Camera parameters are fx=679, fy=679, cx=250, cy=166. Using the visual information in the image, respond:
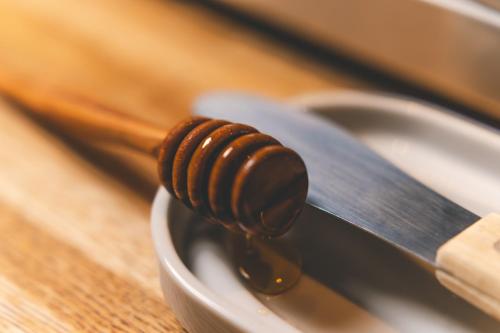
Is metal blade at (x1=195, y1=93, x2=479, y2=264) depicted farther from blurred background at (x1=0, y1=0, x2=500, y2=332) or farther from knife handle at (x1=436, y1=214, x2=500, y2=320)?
blurred background at (x1=0, y1=0, x2=500, y2=332)

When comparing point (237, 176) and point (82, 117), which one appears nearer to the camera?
point (237, 176)

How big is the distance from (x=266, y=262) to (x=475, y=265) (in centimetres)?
16

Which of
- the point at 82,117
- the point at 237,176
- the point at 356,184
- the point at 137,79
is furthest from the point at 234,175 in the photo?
the point at 137,79

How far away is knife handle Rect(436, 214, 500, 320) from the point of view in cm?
36

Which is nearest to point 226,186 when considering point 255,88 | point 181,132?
point 181,132

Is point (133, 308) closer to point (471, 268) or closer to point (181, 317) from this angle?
point (181, 317)

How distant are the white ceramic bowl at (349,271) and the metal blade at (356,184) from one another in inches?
2.0

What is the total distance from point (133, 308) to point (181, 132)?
14 centimetres

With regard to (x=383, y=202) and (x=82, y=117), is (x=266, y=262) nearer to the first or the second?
(x=383, y=202)

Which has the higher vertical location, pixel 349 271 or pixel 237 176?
pixel 237 176

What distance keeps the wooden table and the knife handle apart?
0.63ft

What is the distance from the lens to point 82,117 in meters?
0.58

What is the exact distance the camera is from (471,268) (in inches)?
14.4

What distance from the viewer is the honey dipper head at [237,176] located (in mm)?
385
